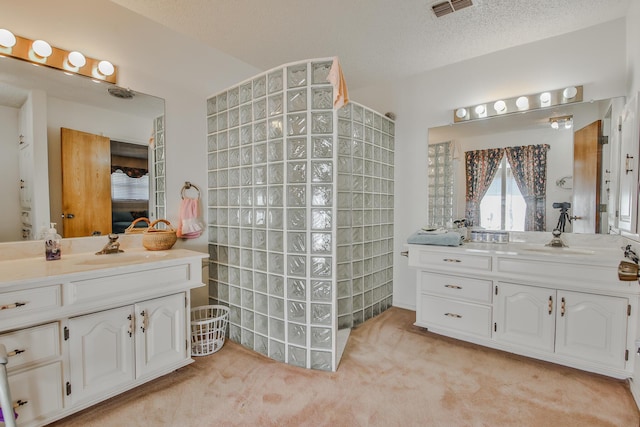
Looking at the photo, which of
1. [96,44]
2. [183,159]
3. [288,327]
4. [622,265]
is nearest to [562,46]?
[622,265]

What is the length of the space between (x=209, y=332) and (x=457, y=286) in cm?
210

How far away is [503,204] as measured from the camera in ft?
8.89

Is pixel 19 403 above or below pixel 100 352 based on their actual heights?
below

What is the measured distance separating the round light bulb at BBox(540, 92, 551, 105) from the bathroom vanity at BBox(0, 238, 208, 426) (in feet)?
10.3

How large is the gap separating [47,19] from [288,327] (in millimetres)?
2619

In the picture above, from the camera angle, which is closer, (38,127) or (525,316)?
(38,127)

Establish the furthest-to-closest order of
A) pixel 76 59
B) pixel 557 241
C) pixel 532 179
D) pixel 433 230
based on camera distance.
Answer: pixel 433 230 → pixel 532 179 → pixel 557 241 → pixel 76 59

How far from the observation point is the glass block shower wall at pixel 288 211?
6.41ft

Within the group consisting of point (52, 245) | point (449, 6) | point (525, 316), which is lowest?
point (525, 316)

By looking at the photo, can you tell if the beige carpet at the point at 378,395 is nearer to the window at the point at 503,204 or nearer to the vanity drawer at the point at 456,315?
the vanity drawer at the point at 456,315

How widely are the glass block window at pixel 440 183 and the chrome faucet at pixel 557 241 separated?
2.73 feet

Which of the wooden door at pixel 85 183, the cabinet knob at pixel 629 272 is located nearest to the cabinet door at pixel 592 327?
the cabinet knob at pixel 629 272

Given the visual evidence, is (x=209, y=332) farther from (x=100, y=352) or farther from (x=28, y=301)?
(x=28, y=301)

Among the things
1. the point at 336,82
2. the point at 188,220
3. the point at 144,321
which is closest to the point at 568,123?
the point at 336,82
